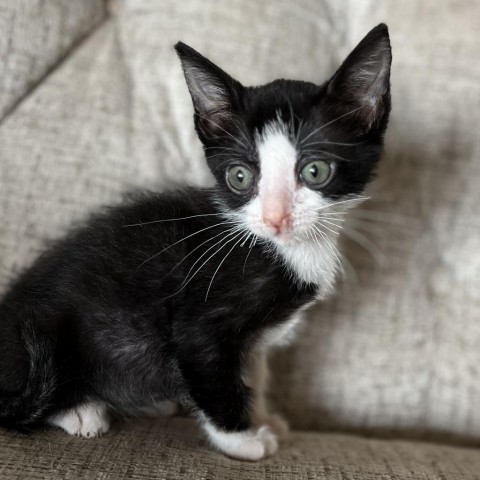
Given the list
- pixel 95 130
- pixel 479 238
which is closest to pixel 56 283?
pixel 95 130

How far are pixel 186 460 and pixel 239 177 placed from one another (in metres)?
0.54

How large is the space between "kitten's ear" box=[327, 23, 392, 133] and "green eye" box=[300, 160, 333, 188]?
108 millimetres

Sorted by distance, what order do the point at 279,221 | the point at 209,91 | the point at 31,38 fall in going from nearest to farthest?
the point at 279,221 < the point at 209,91 < the point at 31,38

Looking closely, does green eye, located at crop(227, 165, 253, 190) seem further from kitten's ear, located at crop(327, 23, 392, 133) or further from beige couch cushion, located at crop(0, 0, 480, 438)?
beige couch cushion, located at crop(0, 0, 480, 438)

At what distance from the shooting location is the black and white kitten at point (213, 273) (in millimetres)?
1033

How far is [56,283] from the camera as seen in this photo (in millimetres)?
1166

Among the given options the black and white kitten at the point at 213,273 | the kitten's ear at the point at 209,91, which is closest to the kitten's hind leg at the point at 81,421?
the black and white kitten at the point at 213,273

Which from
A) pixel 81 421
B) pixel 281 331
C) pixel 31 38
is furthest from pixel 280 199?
pixel 31 38

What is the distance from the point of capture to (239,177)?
1.08 metres

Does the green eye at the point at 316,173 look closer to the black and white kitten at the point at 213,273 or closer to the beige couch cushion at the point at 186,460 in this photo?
the black and white kitten at the point at 213,273

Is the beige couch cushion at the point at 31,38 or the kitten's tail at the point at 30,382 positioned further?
the beige couch cushion at the point at 31,38

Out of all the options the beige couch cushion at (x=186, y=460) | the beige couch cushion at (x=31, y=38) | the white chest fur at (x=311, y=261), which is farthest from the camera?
the beige couch cushion at (x=31, y=38)

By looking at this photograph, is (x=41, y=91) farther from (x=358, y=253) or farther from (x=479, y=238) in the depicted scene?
(x=479, y=238)

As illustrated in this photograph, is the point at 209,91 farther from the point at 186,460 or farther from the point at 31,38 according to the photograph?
the point at 186,460
